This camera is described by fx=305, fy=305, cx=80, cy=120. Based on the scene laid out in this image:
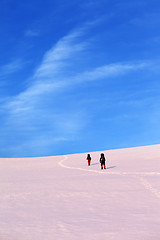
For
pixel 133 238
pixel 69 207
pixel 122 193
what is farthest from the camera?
pixel 122 193

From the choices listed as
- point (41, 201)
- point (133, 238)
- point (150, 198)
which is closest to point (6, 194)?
point (41, 201)

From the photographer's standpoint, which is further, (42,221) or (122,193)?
(122,193)

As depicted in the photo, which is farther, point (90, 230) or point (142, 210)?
point (142, 210)

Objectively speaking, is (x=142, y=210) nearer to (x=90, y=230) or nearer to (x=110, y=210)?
(x=110, y=210)

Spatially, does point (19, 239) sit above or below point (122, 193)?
below

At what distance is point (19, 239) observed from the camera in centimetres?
660

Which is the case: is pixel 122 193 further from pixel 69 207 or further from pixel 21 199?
pixel 21 199

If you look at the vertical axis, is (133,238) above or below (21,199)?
below

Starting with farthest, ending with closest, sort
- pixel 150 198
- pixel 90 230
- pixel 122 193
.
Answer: pixel 122 193 → pixel 150 198 → pixel 90 230

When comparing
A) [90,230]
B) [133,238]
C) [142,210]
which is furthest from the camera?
[142,210]

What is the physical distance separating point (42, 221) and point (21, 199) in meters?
3.89

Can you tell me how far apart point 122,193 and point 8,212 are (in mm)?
4992

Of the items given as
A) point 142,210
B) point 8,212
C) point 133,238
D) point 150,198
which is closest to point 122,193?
point 150,198

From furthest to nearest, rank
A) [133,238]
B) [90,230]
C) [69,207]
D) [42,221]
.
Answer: [69,207], [42,221], [90,230], [133,238]
